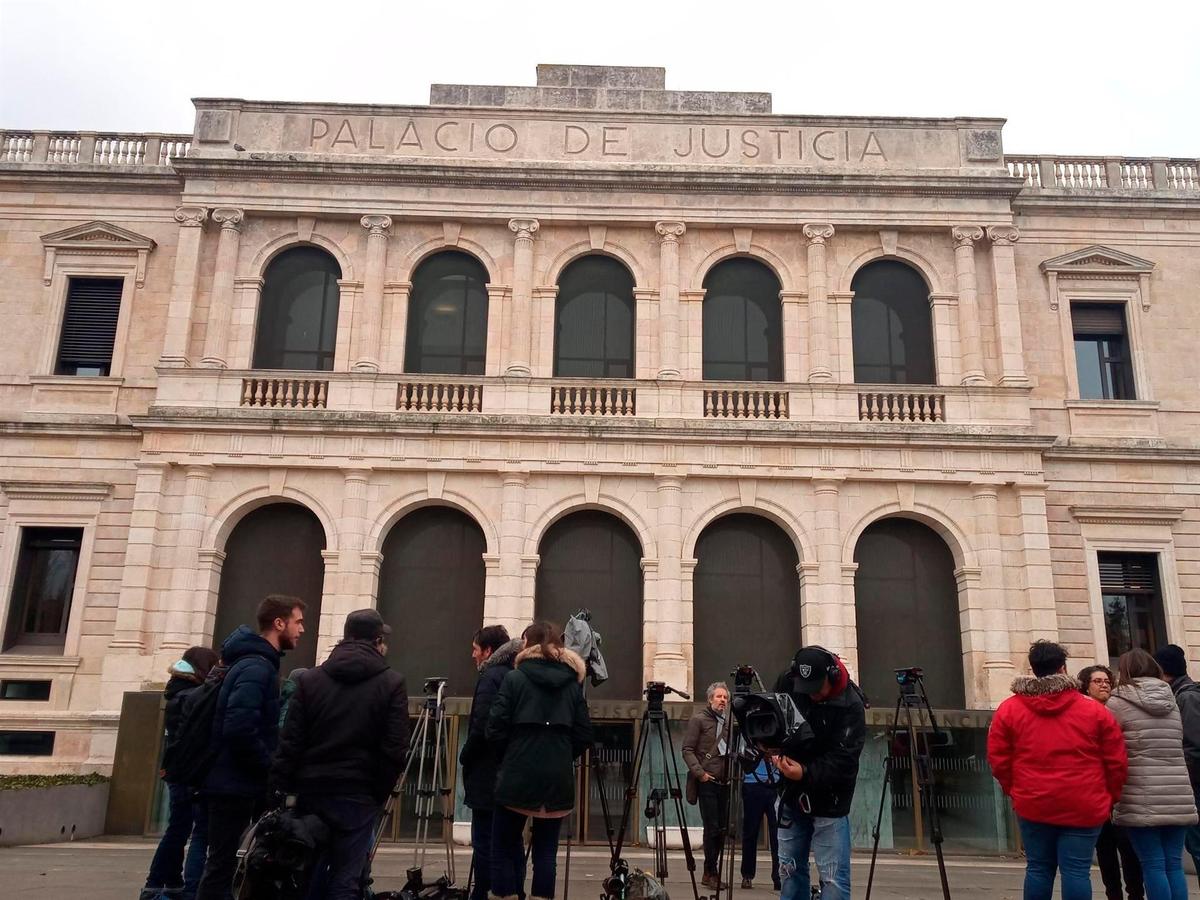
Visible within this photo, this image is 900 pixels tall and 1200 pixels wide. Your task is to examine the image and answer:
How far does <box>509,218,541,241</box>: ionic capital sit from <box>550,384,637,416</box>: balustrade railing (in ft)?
10.3

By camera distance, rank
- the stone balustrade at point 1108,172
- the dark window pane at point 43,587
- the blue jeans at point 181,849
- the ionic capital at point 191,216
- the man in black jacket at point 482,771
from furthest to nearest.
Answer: the stone balustrade at point 1108,172, the ionic capital at point 191,216, the dark window pane at point 43,587, the blue jeans at point 181,849, the man in black jacket at point 482,771

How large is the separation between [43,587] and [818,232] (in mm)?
16188

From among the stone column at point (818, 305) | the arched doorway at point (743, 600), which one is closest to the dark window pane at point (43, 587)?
the arched doorway at point (743, 600)

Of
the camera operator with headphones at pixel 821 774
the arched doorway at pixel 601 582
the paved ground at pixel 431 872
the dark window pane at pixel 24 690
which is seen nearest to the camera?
the camera operator with headphones at pixel 821 774

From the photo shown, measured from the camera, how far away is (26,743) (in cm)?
1827

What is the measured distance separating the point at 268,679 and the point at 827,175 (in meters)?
16.3

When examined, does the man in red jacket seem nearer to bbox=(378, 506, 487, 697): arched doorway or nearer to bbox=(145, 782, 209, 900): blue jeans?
bbox=(145, 782, 209, 900): blue jeans

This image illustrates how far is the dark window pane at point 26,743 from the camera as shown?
59.8ft

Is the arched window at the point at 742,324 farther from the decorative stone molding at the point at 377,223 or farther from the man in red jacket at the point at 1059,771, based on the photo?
the man in red jacket at the point at 1059,771

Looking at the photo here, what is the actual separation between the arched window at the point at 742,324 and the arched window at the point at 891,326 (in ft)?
5.10

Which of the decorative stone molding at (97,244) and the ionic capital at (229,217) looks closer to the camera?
the ionic capital at (229,217)

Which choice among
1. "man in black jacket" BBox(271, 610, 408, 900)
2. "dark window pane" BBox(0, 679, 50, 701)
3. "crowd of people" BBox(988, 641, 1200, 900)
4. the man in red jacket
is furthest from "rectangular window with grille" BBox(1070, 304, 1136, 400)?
"dark window pane" BBox(0, 679, 50, 701)

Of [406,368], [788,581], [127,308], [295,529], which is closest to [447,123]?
[406,368]

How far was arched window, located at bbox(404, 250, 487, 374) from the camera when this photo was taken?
2022cm
